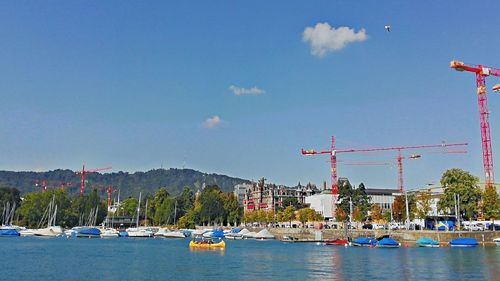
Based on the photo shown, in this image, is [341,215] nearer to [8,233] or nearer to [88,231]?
[88,231]

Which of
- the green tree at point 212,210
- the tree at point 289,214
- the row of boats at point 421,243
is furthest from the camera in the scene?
the green tree at point 212,210

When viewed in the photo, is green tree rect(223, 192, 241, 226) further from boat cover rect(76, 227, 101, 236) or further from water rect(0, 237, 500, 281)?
water rect(0, 237, 500, 281)

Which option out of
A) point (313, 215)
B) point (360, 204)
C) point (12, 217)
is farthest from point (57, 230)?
point (360, 204)

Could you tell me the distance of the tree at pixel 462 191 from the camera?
4186 inches

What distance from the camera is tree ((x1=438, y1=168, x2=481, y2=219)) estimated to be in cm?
10631

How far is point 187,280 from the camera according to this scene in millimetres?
50062

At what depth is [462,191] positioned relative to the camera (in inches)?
4178

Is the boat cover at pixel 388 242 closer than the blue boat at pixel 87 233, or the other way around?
the boat cover at pixel 388 242

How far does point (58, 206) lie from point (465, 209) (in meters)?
140

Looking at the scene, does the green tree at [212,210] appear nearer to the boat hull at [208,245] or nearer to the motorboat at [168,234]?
the motorboat at [168,234]

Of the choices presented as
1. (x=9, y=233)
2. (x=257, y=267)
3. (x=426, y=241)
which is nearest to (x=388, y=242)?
(x=426, y=241)

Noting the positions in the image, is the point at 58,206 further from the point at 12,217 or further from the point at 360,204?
the point at 360,204

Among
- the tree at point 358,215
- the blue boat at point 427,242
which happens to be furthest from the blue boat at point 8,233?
the blue boat at point 427,242

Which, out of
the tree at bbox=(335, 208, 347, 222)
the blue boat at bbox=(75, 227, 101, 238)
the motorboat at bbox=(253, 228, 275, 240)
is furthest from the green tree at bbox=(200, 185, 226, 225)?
the tree at bbox=(335, 208, 347, 222)
